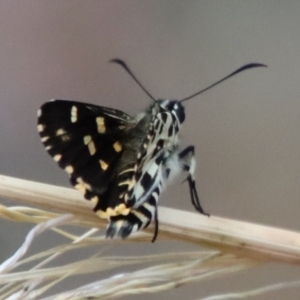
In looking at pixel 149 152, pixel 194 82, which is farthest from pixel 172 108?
pixel 194 82

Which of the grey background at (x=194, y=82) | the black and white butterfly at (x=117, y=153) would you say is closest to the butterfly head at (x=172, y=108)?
the black and white butterfly at (x=117, y=153)

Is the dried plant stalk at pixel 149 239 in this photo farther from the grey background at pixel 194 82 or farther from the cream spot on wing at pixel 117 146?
the grey background at pixel 194 82

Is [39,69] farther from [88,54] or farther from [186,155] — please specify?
[186,155]

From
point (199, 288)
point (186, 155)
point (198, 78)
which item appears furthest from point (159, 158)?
point (199, 288)

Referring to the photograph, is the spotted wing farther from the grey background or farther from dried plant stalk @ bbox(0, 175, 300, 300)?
the grey background

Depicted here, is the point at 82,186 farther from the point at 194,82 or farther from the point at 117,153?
the point at 194,82

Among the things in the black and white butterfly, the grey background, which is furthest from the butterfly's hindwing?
the grey background
